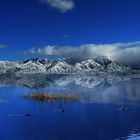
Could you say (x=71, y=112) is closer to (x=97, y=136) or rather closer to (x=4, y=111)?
(x=4, y=111)

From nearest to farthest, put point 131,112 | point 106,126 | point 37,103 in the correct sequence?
point 106,126 → point 131,112 → point 37,103

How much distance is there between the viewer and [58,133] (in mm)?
56562

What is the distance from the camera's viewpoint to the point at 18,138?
53.5m

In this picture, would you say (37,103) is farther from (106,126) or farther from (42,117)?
(106,126)

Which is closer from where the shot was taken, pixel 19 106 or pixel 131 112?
pixel 131 112

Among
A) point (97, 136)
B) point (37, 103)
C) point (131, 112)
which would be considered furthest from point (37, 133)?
point (37, 103)

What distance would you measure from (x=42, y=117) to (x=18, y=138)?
16.9 m

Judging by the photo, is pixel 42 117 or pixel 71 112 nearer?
pixel 42 117

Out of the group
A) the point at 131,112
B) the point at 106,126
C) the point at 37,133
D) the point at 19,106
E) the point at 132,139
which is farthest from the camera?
the point at 19,106

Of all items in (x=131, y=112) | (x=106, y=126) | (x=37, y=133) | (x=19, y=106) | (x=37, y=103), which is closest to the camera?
(x=37, y=133)

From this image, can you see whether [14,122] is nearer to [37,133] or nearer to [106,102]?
[37,133]

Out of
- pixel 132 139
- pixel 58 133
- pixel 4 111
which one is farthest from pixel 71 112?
pixel 132 139

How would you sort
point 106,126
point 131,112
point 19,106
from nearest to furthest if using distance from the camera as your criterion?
point 106,126
point 131,112
point 19,106

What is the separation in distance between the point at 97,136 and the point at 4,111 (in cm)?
2897
